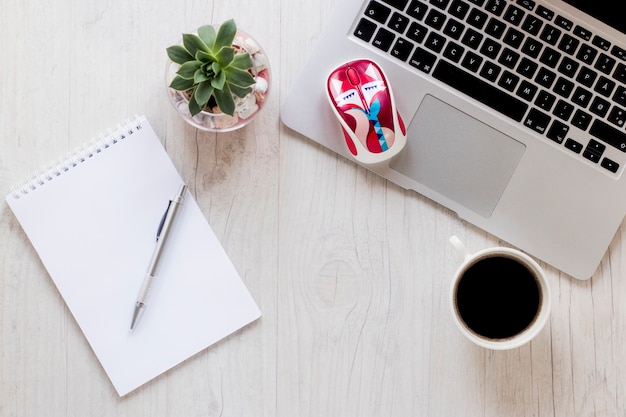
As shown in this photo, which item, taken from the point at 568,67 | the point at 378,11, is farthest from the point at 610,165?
the point at 378,11

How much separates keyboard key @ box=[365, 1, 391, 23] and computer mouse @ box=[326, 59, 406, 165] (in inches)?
2.1

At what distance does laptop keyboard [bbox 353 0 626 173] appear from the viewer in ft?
2.60

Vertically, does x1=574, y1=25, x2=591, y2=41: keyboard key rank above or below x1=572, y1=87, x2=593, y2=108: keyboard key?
above

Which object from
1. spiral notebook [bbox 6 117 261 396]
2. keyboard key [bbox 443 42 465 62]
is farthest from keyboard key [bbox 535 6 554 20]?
spiral notebook [bbox 6 117 261 396]

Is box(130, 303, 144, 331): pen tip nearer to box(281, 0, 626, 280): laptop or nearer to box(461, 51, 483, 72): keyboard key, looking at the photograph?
box(281, 0, 626, 280): laptop

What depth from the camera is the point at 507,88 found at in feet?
2.62

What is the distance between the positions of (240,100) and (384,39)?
19 centimetres

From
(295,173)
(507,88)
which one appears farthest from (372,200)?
(507,88)

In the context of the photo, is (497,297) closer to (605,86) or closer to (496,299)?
(496,299)

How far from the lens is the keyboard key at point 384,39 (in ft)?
2.63

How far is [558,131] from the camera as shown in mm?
797

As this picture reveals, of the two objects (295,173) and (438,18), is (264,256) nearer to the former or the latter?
(295,173)

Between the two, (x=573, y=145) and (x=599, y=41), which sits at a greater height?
(x=599, y=41)

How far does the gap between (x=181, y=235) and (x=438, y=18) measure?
42 cm
